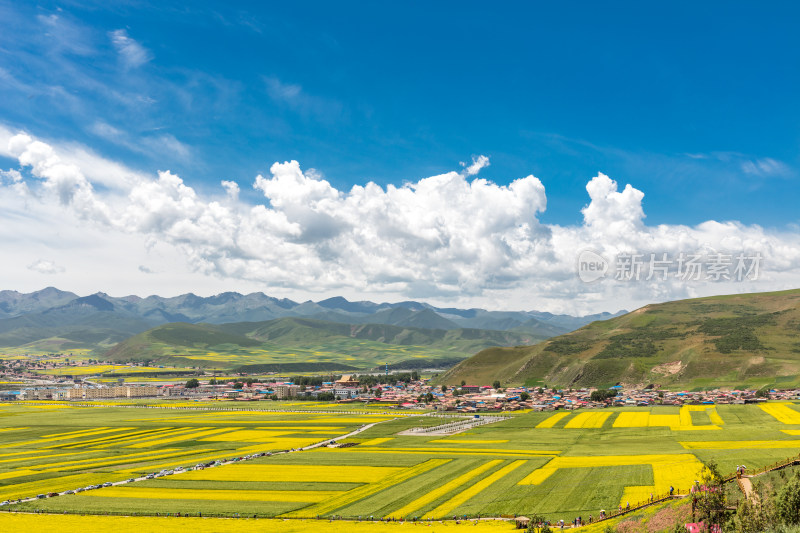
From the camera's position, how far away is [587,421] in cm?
15088

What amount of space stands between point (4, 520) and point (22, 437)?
92.9 m

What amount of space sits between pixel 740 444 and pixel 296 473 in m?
79.9

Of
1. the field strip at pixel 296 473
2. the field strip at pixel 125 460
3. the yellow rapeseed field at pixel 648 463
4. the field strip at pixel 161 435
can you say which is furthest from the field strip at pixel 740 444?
the field strip at pixel 161 435

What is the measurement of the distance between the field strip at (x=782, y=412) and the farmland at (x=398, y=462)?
408 millimetres

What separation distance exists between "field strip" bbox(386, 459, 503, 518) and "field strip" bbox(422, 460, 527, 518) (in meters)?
2.26

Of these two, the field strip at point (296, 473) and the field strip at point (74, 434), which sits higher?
the field strip at point (296, 473)

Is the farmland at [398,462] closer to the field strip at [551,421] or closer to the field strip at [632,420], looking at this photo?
the field strip at [632,420]

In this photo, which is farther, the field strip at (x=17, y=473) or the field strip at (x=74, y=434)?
the field strip at (x=74, y=434)

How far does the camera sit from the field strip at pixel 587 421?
14140 centimetres

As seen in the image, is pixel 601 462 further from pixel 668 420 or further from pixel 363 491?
pixel 668 420

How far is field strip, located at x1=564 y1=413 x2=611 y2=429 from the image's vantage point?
5567 inches

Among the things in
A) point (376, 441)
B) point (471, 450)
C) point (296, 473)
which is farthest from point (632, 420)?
point (296, 473)

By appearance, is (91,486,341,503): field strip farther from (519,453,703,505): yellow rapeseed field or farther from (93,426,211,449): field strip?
(93,426,211,449): field strip

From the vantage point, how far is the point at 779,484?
5469 centimetres
